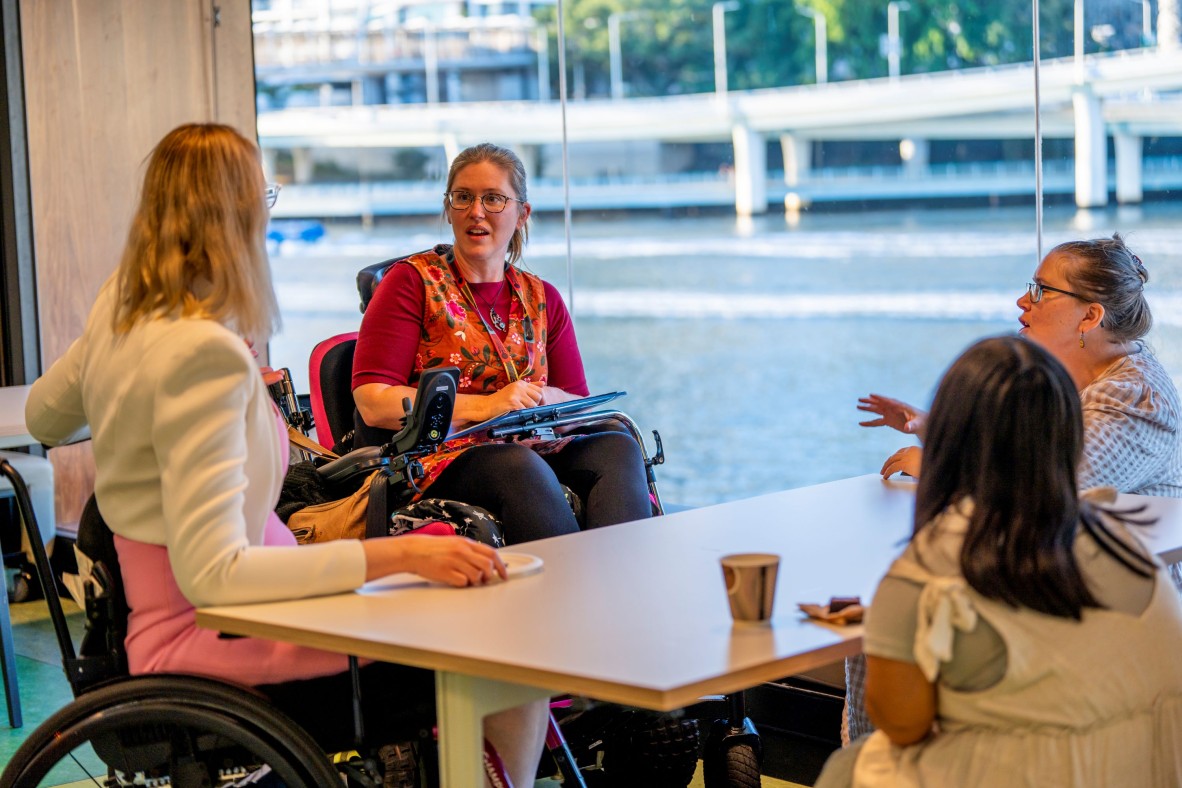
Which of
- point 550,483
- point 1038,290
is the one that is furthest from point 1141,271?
point 550,483

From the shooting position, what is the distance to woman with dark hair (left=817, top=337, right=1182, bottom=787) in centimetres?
134

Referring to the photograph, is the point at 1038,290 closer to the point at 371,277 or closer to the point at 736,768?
the point at 736,768

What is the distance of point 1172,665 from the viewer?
4.77 feet

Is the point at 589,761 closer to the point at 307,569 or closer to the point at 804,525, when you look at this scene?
the point at 804,525

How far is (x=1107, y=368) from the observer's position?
2.38m

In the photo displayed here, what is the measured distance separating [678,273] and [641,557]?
27021 mm

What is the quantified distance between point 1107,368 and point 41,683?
8.62 ft

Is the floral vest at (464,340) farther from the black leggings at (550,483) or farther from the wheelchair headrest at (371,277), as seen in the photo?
the black leggings at (550,483)

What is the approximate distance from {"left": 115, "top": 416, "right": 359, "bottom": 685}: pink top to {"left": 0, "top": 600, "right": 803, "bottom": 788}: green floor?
862 mm

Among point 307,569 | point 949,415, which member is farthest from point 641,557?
point 949,415

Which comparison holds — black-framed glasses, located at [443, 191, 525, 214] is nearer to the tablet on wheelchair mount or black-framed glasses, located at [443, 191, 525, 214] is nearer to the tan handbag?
the tablet on wheelchair mount

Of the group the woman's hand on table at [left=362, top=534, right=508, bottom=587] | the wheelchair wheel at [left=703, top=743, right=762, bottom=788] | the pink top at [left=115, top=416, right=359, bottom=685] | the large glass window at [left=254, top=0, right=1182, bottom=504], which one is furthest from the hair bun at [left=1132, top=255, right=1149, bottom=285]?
the large glass window at [left=254, top=0, right=1182, bottom=504]

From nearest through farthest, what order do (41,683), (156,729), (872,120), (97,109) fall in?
(156,729) < (41,683) < (97,109) < (872,120)

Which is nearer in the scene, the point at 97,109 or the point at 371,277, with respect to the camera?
the point at 371,277
